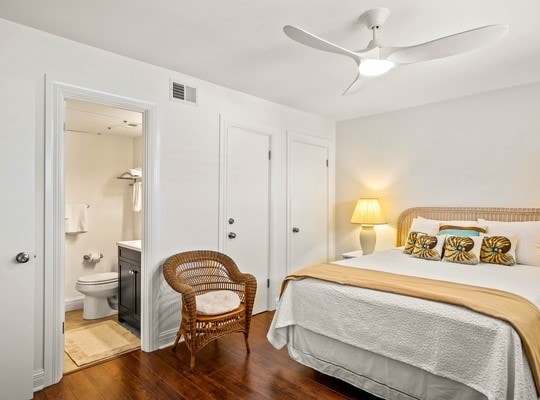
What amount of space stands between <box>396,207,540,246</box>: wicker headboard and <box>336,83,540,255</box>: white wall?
0.07 meters

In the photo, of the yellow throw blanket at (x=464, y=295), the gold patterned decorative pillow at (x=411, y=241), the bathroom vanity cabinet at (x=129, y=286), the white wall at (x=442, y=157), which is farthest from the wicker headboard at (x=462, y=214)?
the bathroom vanity cabinet at (x=129, y=286)

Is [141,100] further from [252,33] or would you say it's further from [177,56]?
[252,33]

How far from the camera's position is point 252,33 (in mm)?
2373

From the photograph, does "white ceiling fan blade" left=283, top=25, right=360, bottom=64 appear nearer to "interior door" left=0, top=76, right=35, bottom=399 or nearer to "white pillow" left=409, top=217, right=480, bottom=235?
"interior door" left=0, top=76, right=35, bottom=399

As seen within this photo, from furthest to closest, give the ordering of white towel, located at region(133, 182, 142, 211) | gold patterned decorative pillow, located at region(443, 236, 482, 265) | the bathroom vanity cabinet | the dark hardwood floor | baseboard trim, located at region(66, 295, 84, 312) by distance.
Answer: white towel, located at region(133, 182, 142, 211) → baseboard trim, located at region(66, 295, 84, 312) → the bathroom vanity cabinet → gold patterned decorative pillow, located at region(443, 236, 482, 265) → the dark hardwood floor

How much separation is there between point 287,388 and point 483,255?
2054 mm

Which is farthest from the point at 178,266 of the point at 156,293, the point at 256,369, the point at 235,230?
the point at 256,369

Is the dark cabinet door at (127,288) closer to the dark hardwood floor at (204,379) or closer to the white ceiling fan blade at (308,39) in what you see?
the dark hardwood floor at (204,379)

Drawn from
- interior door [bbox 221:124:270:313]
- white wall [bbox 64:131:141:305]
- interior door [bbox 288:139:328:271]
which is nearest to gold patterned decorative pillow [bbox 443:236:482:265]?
interior door [bbox 288:139:328:271]

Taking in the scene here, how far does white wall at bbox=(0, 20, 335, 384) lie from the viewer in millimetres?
2334

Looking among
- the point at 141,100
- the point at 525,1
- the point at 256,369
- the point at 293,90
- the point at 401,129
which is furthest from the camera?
the point at 401,129

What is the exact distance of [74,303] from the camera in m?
4.11

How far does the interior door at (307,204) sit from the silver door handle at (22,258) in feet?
8.88

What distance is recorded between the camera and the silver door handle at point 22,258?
2184 mm
